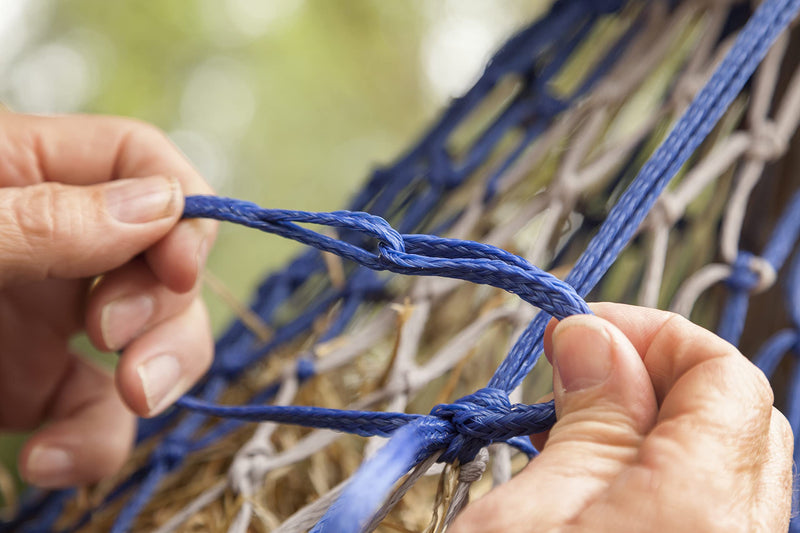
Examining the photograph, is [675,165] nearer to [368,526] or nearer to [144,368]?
[368,526]

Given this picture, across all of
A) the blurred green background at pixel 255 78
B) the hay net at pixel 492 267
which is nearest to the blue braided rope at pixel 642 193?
the hay net at pixel 492 267

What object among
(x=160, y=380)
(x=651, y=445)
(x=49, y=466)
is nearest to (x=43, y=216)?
(x=160, y=380)

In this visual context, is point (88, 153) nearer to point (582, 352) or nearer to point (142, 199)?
point (142, 199)

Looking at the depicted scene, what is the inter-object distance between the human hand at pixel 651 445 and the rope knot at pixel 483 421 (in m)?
0.01

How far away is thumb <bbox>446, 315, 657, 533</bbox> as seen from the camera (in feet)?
0.67

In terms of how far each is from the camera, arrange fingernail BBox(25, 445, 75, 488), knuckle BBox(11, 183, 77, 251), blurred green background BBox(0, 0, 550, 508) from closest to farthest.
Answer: knuckle BBox(11, 183, 77, 251) < fingernail BBox(25, 445, 75, 488) < blurred green background BBox(0, 0, 550, 508)

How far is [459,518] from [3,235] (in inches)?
12.3

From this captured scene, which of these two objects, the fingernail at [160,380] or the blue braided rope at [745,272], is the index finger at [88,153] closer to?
the fingernail at [160,380]

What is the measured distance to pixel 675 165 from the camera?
1.05 feet

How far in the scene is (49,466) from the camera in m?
0.51

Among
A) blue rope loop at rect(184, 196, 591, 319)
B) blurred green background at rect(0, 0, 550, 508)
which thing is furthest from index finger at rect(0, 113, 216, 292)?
blurred green background at rect(0, 0, 550, 508)

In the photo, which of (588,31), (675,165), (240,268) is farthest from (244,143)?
(675,165)

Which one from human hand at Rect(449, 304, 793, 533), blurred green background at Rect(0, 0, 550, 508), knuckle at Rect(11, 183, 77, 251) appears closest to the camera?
human hand at Rect(449, 304, 793, 533)

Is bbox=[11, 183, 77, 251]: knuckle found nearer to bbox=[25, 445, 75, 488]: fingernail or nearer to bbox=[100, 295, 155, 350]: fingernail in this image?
bbox=[100, 295, 155, 350]: fingernail
